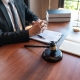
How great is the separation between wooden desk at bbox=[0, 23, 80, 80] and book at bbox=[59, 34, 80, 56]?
0.14 feet

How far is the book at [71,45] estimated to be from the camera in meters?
0.90

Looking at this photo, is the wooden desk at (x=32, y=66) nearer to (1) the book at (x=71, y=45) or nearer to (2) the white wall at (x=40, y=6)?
(1) the book at (x=71, y=45)

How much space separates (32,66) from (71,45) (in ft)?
1.16

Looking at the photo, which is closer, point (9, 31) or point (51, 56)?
→ point (51, 56)

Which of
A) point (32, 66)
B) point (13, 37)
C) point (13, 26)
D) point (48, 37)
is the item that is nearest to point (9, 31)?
point (13, 26)

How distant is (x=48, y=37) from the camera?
1.10 metres

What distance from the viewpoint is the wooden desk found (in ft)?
2.33

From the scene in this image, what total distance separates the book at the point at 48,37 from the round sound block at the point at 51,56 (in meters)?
0.17

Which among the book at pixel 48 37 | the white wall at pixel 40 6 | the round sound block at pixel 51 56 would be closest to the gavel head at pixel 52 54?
the round sound block at pixel 51 56

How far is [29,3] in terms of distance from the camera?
183cm

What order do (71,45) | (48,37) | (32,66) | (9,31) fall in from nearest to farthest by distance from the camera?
(32,66), (71,45), (48,37), (9,31)

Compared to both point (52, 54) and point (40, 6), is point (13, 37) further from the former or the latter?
point (40, 6)

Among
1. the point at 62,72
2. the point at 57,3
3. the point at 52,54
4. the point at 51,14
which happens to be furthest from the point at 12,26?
the point at 57,3

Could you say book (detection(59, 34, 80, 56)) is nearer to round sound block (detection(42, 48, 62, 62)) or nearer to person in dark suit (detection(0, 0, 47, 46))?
round sound block (detection(42, 48, 62, 62))
